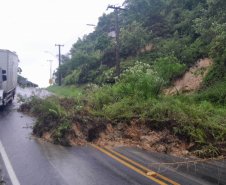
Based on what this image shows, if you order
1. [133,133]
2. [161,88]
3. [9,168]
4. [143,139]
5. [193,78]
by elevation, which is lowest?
[9,168]

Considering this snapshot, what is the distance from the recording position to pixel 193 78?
1920 centimetres

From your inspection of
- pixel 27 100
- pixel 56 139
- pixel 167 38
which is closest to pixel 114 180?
pixel 56 139

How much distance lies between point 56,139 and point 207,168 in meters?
4.91

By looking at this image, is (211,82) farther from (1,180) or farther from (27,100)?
(1,180)

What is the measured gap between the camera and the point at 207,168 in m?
5.50

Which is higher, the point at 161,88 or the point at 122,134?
the point at 161,88

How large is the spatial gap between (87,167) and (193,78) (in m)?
15.8

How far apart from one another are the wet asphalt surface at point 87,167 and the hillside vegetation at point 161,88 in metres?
0.91

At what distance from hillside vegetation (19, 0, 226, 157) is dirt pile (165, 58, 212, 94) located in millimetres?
543

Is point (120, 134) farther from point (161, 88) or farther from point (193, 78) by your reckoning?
point (193, 78)

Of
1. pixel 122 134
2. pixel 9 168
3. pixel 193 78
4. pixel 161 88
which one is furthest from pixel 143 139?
pixel 193 78

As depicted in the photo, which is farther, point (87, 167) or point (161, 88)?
point (161, 88)

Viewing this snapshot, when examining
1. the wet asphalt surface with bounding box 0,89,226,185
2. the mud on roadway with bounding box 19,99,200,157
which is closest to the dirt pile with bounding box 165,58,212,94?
the mud on roadway with bounding box 19,99,200,157

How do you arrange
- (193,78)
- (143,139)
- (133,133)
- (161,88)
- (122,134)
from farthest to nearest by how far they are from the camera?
(193,78) → (161,88) → (122,134) → (133,133) → (143,139)
